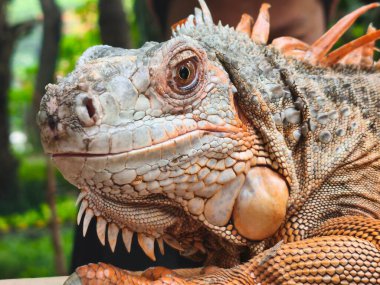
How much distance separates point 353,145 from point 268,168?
0.43 m

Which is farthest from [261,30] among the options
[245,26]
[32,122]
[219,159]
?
[32,122]

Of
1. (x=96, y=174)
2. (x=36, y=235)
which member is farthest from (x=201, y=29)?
(x=36, y=235)

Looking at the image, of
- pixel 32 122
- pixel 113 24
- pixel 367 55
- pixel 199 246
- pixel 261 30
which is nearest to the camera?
pixel 199 246

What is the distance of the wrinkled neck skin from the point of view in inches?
68.3

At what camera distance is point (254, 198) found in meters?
1.93

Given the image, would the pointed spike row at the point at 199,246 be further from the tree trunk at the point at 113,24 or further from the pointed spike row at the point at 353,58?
the tree trunk at the point at 113,24

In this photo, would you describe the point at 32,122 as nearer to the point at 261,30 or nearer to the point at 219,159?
the point at 261,30

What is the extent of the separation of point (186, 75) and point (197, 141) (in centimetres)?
24

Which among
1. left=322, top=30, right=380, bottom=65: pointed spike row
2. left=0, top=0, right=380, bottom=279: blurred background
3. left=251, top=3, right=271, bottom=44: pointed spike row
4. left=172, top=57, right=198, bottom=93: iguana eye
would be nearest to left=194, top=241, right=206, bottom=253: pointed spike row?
left=172, top=57, right=198, bottom=93: iguana eye

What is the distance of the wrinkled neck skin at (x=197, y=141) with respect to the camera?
174 cm

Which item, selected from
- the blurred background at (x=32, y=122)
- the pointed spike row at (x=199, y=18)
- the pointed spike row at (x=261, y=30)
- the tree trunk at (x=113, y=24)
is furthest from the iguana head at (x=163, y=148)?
the blurred background at (x=32, y=122)

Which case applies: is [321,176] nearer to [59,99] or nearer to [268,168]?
[268,168]

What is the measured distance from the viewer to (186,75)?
194cm

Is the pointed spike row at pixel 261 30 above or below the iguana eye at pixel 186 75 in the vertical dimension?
above
